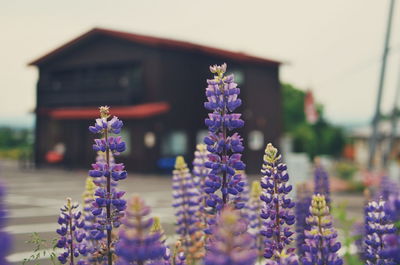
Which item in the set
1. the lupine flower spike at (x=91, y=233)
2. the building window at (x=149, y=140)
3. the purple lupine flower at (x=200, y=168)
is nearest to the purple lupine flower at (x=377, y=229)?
the lupine flower spike at (x=91, y=233)

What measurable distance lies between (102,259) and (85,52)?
3338 cm

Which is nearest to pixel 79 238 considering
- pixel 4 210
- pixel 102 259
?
pixel 102 259

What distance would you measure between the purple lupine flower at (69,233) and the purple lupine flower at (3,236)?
1660 millimetres

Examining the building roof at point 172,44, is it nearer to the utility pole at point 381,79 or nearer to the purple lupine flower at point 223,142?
the utility pole at point 381,79

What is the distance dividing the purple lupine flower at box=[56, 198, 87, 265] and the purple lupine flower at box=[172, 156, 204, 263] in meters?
1.68

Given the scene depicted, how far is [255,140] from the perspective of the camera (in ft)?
115

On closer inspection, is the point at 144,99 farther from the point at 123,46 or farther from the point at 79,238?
the point at 79,238

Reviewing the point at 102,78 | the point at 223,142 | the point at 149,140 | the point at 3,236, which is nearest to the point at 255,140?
the point at 149,140

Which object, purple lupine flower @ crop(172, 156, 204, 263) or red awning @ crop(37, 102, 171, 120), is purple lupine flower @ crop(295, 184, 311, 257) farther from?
red awning @ crop(37, 102, 171, 120)

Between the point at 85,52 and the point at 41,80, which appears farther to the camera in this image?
the point at 41,80

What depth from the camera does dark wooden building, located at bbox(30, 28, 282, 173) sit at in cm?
3306

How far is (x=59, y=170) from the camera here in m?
35.1

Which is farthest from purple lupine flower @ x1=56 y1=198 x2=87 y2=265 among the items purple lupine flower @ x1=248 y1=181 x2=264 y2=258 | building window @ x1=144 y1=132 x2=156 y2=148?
building window @ x1=144 y1=132 x2=156 y2=148

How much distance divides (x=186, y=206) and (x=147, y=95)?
2791 centimetres
